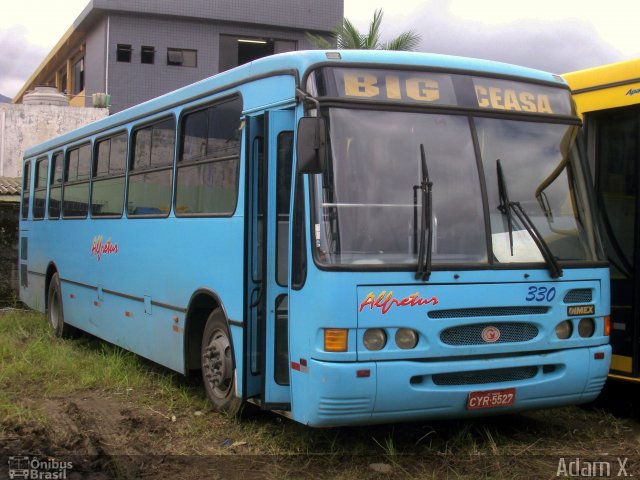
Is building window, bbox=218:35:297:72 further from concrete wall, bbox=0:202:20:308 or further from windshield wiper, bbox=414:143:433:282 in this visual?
windshield wiper, bbox=414:143:433:282

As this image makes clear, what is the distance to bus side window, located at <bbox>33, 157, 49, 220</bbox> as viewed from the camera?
12.6 metres

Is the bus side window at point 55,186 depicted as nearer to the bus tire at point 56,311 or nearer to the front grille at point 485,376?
the bus tire at point 56,311

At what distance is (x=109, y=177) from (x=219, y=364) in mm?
3723

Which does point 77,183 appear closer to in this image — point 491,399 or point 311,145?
point 311,145

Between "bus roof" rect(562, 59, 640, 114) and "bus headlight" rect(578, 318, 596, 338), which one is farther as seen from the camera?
"bus roof" rect(562, 59, 640, 114)

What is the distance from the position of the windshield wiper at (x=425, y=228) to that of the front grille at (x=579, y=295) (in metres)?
1.21

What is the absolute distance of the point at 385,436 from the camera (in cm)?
619

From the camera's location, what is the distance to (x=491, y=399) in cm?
549

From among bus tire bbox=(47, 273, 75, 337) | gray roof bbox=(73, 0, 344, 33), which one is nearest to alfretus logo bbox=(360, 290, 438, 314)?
bus tire bbox=(47, 273, 75, 337)

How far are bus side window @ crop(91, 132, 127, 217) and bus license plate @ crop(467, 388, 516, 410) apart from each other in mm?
5113

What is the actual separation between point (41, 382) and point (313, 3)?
2839 centimetres

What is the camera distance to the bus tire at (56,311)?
37.8 feet

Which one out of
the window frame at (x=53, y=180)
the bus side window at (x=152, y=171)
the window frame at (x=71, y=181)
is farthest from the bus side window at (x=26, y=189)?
the bus side window at (x=152, y=171)

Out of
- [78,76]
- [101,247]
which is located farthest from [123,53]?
[101,247]
